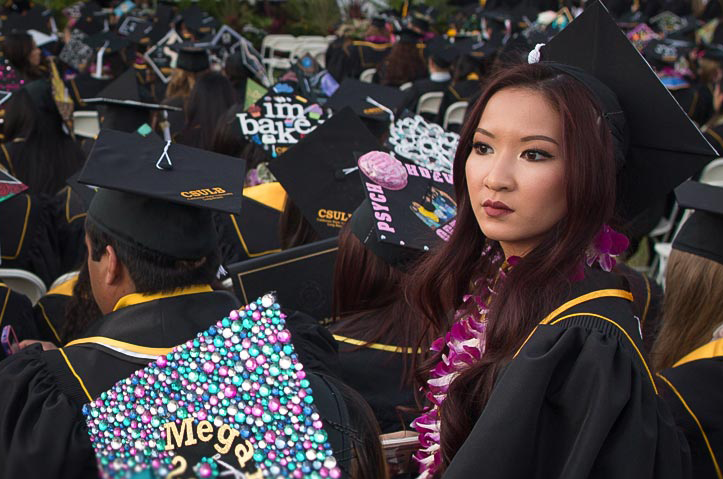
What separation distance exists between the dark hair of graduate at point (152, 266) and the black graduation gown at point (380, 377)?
0.55m

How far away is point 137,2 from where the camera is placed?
15.6 meters

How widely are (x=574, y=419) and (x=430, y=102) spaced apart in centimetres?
677

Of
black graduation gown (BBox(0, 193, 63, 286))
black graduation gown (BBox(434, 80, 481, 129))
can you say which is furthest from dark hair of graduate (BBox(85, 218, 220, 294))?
black graduation gown (BBox(434, 80, 481, 129))

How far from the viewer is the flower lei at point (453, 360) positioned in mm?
1703

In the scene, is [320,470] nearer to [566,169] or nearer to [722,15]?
[566,169]

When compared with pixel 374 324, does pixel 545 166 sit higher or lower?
higher

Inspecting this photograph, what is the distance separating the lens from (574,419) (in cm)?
129

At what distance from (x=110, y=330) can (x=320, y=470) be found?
3.31ft

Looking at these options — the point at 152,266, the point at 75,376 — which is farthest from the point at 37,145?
the point at 75,376

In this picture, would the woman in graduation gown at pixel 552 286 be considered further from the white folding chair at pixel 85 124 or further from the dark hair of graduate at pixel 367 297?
the white folding chair at pixel 85 124

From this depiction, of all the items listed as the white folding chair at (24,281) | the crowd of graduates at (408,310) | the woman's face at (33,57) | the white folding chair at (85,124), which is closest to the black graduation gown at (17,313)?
the crowd of graduates at (408,310)

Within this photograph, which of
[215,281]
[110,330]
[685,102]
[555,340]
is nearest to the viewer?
[555,340]

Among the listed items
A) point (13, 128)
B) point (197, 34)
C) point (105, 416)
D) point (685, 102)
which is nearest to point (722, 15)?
point (685, 102)

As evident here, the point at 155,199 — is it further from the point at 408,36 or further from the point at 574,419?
the point at 408,36
